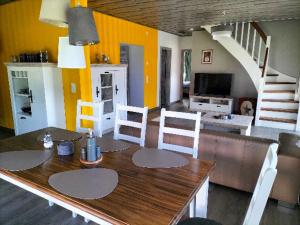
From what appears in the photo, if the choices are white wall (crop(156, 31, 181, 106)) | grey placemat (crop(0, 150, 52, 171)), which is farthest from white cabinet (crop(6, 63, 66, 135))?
white wall (crop(156, 31, 181, 106))

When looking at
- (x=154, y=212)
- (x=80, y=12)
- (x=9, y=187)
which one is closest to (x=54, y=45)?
(x=9, y=187)

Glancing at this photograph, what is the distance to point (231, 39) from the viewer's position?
5973 mm

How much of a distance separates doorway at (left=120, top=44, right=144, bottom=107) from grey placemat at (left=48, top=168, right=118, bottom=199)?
5095 mm

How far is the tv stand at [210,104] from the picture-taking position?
21.5 feet

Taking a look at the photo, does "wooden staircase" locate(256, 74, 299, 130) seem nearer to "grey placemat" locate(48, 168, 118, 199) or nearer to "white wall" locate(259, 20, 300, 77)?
"white wall" locate(259, 20, 300, 77)

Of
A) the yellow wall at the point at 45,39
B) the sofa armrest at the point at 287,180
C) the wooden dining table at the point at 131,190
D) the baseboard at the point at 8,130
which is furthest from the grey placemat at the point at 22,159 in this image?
the baseboard at the point at 8,130

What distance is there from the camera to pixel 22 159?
172 centimetres

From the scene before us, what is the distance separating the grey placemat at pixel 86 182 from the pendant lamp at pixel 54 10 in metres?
1.05

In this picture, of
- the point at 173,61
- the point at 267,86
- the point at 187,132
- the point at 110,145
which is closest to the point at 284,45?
the point at 267,86

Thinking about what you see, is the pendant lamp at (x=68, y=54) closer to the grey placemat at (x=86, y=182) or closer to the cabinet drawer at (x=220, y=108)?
the grey placemat at (x=86, y=182)

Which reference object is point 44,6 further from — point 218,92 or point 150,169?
point 218,92

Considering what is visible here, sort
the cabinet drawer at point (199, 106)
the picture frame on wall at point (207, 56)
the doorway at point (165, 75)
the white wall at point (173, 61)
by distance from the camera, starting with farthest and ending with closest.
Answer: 1. the doorway at point (165, 75)
2. the white wall at point (173, 61)
3. the picture frame on wall at point (207, 56)
4. the cabinet drawer at point (199, 106)

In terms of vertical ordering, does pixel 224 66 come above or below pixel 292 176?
above

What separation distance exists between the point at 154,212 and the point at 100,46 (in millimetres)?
4371
